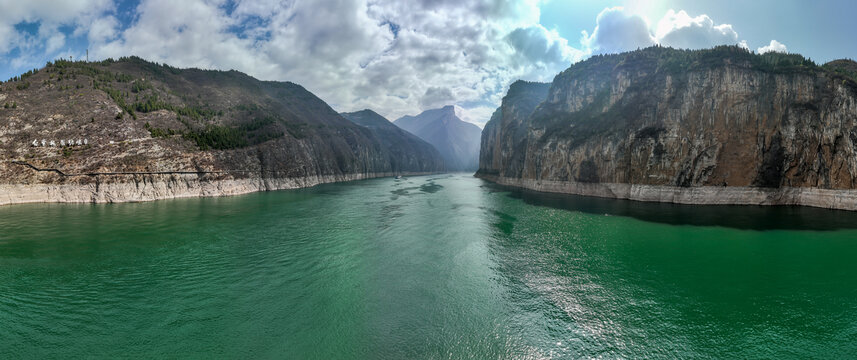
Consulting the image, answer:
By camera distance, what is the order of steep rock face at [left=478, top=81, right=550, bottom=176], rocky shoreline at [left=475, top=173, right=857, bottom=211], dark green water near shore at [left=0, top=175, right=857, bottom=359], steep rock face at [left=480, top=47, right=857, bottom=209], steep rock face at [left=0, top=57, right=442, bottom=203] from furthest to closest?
steep rock face at [left=478, top=81, right=550, bottom=176] → steep rock face at [left=0, top=57, right=442, bottom=203] → steep rock face at [left=480, top=47, right=857, bottom=209] → rocky shoreline at [left=475, top=173, right=857, bottom=211] → dark green water near shore at [left=0, top=175, right=857, bottom=359]

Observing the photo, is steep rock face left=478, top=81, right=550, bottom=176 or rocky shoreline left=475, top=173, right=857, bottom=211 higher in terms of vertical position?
steep rock face left=478, top=81, right=550, bottom=176

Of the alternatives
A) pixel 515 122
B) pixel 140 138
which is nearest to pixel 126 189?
pixel 140 138

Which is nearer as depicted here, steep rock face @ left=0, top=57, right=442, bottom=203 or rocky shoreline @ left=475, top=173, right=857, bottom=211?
rocky shoreline @ left=475, top=173, right=857, bottom=211

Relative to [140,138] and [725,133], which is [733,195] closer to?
[725,133]

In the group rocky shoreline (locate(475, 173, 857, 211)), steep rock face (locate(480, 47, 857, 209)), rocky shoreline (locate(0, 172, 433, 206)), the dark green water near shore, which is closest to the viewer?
the dark green water near shore

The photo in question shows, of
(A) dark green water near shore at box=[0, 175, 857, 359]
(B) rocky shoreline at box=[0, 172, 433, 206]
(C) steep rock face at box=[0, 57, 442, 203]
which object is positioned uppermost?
(C) steep rock face at box=[0, 57, 442, 203]

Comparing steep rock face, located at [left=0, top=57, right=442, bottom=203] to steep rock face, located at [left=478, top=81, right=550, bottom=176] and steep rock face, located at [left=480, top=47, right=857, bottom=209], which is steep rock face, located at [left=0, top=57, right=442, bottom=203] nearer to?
steep rock face, located at [left=478, top=81, right=550, bottom=176]

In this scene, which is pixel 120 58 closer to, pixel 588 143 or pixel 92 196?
pixel 92 196

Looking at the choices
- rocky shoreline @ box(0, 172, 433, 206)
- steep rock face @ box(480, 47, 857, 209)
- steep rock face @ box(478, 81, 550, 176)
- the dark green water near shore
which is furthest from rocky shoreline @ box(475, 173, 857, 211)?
rocky shoreline @ box(0, 172, 433, 206)
